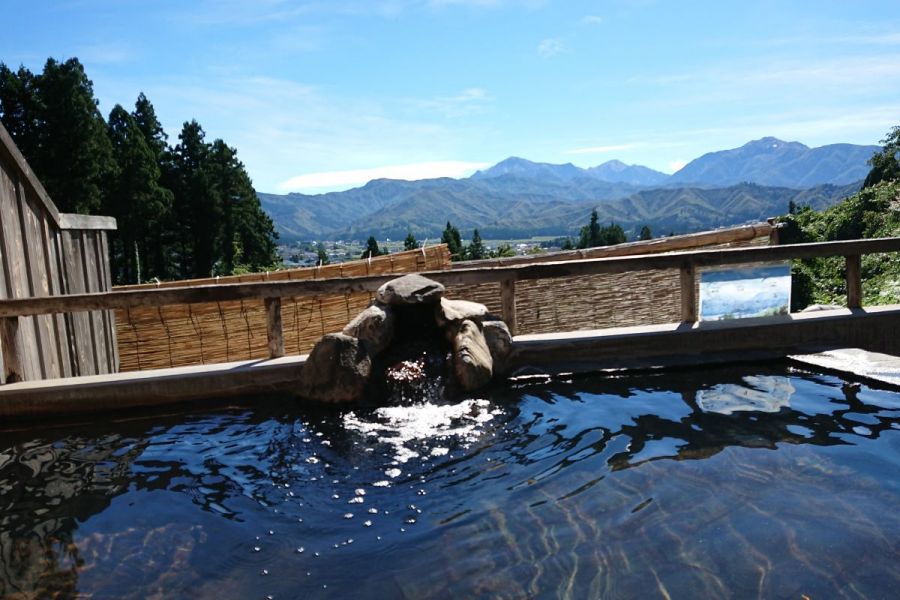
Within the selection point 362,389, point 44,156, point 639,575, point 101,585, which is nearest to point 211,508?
point 101,585

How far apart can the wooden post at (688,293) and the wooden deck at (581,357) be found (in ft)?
0.38

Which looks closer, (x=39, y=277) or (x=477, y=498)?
(x=477, y=498)

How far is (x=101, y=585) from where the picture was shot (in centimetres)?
281

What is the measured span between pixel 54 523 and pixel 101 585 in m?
0.80

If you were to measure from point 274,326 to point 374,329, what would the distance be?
2.79 feet

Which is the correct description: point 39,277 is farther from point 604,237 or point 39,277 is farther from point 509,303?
point 604,237

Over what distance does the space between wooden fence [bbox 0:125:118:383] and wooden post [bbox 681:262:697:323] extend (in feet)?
17.9

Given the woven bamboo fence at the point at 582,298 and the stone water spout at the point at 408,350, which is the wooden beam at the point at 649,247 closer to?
the woven bamboo fence at the point at 582,298

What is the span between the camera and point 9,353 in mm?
5273

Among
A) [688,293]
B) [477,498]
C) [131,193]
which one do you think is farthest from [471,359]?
[131,193]

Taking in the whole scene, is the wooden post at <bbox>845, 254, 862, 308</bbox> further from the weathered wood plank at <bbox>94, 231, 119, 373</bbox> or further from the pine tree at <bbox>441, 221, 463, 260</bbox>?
the pine tree at <bbox>441, 221, 463, 260</bbox>

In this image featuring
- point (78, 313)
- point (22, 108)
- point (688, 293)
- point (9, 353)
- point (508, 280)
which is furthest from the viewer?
point (22, 108)

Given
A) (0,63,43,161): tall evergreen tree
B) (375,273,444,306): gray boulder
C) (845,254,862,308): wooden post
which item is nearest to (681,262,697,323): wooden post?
(845,254,862,308): wooden post

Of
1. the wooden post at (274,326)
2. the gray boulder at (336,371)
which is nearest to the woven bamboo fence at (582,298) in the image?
the wooden post at (274,326)
